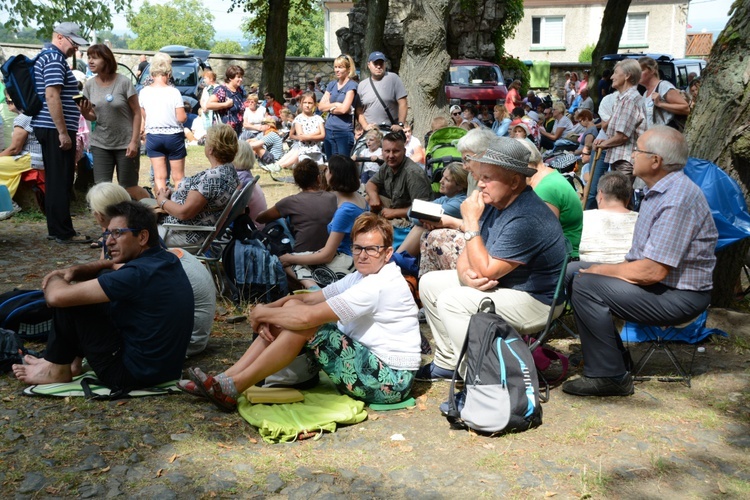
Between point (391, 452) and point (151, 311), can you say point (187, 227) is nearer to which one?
point (151, 311)

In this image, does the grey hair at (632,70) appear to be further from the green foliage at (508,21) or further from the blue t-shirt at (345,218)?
the green foliage at (508,21)

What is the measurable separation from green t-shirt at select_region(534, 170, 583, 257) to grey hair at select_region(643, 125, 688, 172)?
974mm

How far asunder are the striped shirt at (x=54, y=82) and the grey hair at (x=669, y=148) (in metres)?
5.75

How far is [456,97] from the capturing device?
22094 millimetres

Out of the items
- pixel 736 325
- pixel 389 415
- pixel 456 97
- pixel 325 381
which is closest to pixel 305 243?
pixel 325 381

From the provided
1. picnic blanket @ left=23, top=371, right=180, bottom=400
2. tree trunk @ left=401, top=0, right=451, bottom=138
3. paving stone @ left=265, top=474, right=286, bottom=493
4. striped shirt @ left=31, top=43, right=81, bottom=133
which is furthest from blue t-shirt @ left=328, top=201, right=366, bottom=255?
tree trunk @ left=401, top=0, right=451, bottom=138

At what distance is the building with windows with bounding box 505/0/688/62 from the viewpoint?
48719 millimetres

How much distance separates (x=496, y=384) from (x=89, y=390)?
2183 mm

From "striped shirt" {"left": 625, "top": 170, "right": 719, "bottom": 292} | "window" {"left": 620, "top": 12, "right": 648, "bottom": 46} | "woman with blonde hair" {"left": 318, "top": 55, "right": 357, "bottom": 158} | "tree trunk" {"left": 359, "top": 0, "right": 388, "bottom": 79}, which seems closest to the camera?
"striped shirt" {"left": 625, "top": 170, "right": 719, "bottom": 292}

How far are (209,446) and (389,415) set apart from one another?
0.99 m

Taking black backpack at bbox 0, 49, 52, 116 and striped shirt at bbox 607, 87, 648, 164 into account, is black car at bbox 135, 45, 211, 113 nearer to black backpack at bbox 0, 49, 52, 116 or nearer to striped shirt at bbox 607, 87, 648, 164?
black backpack at bbox 0, 49, 52, 116

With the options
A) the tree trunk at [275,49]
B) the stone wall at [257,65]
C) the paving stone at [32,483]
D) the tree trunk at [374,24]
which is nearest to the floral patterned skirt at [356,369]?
the paving stone at [32,483]

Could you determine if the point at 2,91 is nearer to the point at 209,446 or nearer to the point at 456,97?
the point at 209,446

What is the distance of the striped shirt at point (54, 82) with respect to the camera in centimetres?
777
